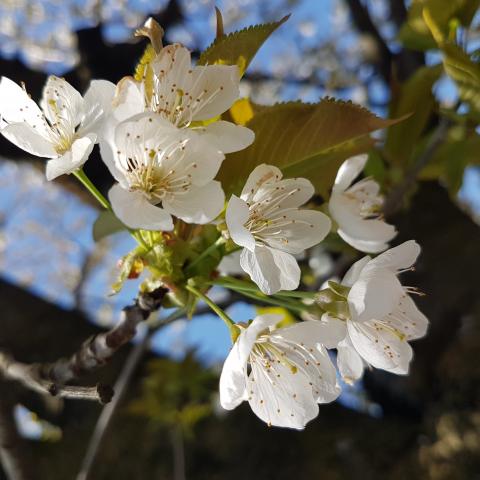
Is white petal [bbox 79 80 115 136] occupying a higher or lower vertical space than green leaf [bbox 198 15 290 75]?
lower

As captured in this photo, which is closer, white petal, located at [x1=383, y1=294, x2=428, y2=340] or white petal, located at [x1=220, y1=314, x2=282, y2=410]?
white petal, located at [x1=220, y1=314, x2=282, y2=410]

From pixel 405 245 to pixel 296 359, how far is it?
0.60 ft


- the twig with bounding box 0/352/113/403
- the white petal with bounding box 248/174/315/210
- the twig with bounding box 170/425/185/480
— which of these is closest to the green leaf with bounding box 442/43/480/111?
the white petal with bounding box 248/174/315/210

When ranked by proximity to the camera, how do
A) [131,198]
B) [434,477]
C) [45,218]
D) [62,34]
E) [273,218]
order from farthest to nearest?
[45,218], [62,34], [434,477], [273,218], [131,198]

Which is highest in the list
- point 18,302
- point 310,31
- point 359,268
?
point 359,268

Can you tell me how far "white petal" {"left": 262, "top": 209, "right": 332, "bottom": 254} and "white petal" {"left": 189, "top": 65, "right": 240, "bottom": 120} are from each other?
147mm

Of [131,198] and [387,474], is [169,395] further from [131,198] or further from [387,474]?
[131,198]

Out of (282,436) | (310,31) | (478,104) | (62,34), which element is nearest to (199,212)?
(478,104)

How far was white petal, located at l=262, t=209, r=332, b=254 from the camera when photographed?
0.61 meters

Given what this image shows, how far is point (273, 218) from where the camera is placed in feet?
2.08

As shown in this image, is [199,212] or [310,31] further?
[310,31]

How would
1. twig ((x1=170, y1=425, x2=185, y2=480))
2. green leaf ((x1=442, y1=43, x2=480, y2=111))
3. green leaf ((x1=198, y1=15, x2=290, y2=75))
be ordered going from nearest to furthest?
green leaf ((x1=198, y1=15, x2=290, y2=75))
green leaf ((x1=442, y1=43, x2=480, y2=111))
twig ((x1=170, y1=425, x2=185, y2=480))

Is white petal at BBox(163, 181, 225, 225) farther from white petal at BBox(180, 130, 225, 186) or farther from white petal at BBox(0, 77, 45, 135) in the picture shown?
white petal at BBox(0, 77, 45, 135)

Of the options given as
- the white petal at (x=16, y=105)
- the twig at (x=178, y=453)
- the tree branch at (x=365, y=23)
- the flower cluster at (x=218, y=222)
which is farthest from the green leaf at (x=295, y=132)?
the tree branch at (x=365, y=23)
